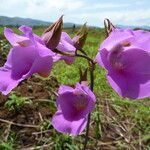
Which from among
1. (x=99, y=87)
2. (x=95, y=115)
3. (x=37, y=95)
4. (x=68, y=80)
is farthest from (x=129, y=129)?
(x=68, y=80)

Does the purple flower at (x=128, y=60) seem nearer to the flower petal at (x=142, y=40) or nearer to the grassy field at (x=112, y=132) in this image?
the flower petal at (x=142, y=40)

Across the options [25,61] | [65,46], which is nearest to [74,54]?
[65,46]

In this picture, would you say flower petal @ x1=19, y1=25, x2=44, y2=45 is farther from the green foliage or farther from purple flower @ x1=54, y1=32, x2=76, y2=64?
the green foliage

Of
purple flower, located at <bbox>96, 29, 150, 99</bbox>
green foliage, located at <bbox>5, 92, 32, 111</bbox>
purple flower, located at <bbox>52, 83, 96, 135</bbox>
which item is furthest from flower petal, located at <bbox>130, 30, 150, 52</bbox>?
green foliage, located at <bbox>5, 92, 32, 111</bbox>

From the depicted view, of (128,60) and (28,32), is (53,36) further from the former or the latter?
(128,60)

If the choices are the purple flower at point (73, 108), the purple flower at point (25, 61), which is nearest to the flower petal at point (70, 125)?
the purple flower at point (73, 108)

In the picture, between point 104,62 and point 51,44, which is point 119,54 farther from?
point 51,44
